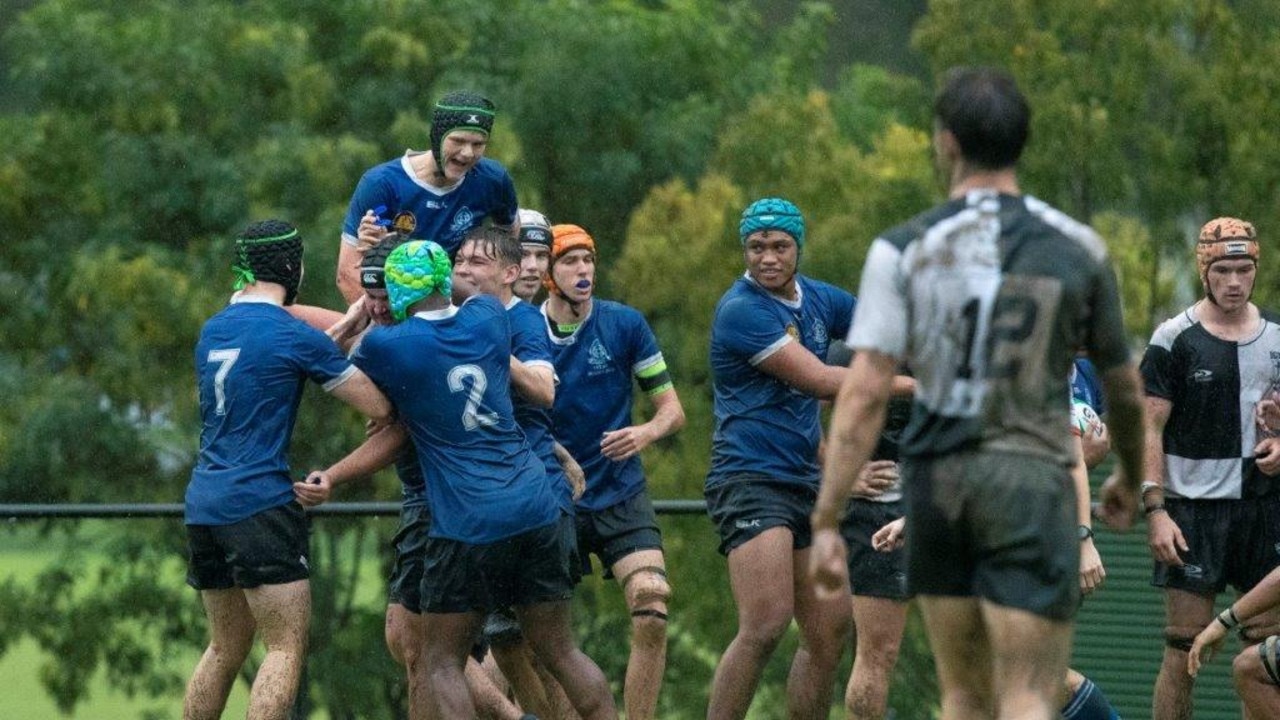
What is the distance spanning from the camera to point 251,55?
2530 centimetres

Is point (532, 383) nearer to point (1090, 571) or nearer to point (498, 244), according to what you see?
point (498, 244)

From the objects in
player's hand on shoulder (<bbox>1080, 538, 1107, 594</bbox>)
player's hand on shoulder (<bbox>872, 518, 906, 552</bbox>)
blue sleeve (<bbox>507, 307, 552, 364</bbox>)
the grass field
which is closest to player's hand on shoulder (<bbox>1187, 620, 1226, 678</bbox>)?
player's hand on shoulder (<bbox>1080, 538, 1107, 594</bbox>)

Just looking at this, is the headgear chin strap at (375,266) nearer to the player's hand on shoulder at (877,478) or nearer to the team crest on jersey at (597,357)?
the team crest on jersey at (597,357)

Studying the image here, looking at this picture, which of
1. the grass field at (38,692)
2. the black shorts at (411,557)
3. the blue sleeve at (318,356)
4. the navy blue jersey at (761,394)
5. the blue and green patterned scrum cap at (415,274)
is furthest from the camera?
the grass field at (38,692)

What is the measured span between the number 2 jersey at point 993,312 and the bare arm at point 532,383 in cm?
265

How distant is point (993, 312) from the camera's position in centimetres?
567

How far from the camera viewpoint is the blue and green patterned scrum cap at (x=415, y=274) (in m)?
7.78

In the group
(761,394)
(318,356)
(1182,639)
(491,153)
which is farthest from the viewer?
(491,153)

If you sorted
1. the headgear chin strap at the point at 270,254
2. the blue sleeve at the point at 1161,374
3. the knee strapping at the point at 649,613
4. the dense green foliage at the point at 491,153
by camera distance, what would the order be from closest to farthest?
1. the headgear chin strap at the point at 270,254
2. the knee strapping at the point at 649,613
3. the blue sleeve at the point at 1161,374
4. the dense green foliage at the point at 491,153

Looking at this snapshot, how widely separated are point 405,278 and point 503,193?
4.33 ft

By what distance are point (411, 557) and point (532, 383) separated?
789 millimetres

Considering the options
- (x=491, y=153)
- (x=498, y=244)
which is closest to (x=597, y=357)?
(x=498, y=244)

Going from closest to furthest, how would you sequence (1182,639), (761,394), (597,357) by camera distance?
(761,394) → (1182,639) → (597,357)

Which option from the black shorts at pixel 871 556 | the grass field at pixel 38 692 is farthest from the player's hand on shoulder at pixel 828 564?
the grass field at pixel 38 692
